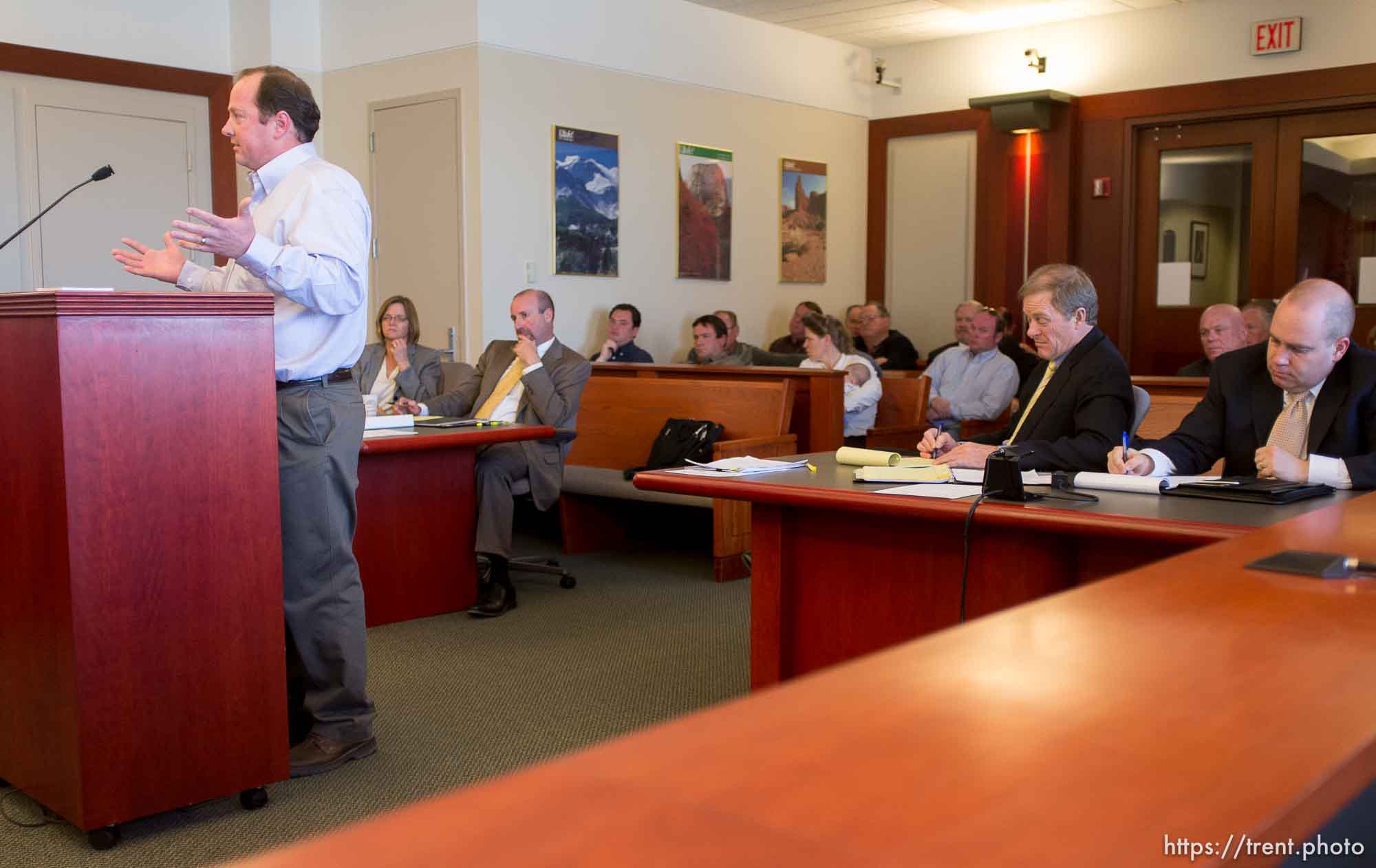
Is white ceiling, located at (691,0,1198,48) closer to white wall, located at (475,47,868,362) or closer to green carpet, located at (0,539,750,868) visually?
white wall, located at (475,47,868,362)

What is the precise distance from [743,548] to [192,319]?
331 centimetres

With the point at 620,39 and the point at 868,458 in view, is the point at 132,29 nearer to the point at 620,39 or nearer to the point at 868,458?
the point at 620,39

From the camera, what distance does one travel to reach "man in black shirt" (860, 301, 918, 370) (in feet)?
30.5

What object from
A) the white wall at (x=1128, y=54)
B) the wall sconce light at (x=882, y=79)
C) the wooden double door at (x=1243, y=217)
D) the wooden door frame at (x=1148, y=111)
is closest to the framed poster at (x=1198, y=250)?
the wooden double door at (x=1243, y=217)

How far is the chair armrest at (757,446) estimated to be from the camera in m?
5.49

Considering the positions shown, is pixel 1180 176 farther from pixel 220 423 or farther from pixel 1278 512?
pixel 220 423

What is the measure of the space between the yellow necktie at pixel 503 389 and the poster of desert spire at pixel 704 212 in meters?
3.32

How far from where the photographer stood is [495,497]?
494cm

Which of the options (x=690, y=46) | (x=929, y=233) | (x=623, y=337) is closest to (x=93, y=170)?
(x=623, y=337)

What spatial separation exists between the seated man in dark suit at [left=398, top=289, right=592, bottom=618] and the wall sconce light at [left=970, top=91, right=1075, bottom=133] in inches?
191

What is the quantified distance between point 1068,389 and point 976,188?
6331 millimetres

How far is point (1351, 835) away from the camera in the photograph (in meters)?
1.20

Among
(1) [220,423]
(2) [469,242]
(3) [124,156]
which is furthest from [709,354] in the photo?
(1) [220,423]

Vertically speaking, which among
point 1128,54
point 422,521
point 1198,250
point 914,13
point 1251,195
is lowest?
point 422,521
